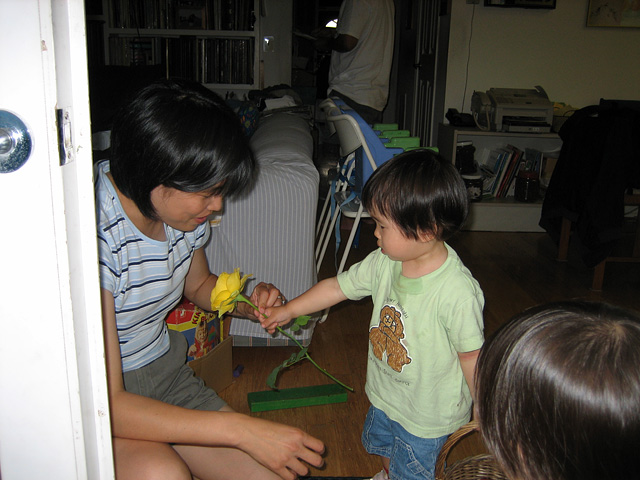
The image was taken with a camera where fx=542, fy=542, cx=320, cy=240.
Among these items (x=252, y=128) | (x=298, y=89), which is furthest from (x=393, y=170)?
(x=298, y=89)

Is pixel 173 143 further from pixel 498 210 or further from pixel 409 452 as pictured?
pixel 498 210

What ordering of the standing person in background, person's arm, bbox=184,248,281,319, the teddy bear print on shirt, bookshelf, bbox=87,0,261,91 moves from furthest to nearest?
1. bookshelf, bbox=87,0,261,91
2. the standing person in background
3. person's arm, bbox=184,248,281,319
4. the teddy bear print on shirt

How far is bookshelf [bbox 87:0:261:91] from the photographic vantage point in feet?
14.8

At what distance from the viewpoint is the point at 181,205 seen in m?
1.03

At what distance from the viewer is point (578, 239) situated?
2930mm

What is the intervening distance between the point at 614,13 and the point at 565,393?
437 cm

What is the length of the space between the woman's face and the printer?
3.23 m

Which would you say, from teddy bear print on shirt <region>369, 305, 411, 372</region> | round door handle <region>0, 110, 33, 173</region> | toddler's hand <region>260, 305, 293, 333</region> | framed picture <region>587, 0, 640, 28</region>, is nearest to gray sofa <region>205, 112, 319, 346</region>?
toddler's hand <region>260, 305, 293, 333</region>

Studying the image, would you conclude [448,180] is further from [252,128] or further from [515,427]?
[252,128]

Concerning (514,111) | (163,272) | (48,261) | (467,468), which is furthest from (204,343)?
(514,111)

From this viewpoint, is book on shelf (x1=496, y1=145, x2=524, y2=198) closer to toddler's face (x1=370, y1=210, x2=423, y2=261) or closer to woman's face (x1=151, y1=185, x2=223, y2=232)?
toddler's face (x1=370, y1=210, x2=423, y2=261)

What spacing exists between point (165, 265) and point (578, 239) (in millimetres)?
2488

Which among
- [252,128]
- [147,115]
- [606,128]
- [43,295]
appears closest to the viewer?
[43,295]

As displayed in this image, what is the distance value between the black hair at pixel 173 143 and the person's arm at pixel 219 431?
36 centimetres
